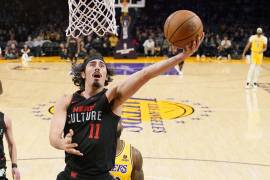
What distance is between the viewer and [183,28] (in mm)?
3029

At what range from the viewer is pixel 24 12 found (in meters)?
25.0

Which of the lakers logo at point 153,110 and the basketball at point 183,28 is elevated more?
the basketball at point 183,28

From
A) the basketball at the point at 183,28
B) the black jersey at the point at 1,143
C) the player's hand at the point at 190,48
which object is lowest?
the black jersey at the point at 1,143

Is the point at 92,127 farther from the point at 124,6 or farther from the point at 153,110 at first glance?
the point at 124,6

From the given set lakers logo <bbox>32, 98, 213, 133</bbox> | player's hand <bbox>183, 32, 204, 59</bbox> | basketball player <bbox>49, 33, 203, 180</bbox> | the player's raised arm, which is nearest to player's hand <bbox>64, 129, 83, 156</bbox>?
basketball player <bbox>49, 33, 203, 180</bbox>

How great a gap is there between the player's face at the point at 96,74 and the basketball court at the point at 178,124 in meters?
2.87

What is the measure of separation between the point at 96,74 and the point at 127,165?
115cm

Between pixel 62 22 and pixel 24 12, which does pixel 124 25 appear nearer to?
pixel 62 22

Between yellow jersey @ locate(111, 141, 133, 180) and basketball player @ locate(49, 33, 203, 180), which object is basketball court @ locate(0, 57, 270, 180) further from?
basketball player @ locate(49, 33, 203, 180)

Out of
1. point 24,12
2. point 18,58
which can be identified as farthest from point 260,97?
point 24,12

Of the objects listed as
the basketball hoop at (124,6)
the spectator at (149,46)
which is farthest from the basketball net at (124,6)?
the spectator at (149,46)

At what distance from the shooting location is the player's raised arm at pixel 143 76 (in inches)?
103

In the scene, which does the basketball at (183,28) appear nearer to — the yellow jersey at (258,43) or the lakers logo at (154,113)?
the lakers logo at (154,113)

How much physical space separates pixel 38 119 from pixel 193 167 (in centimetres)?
374
